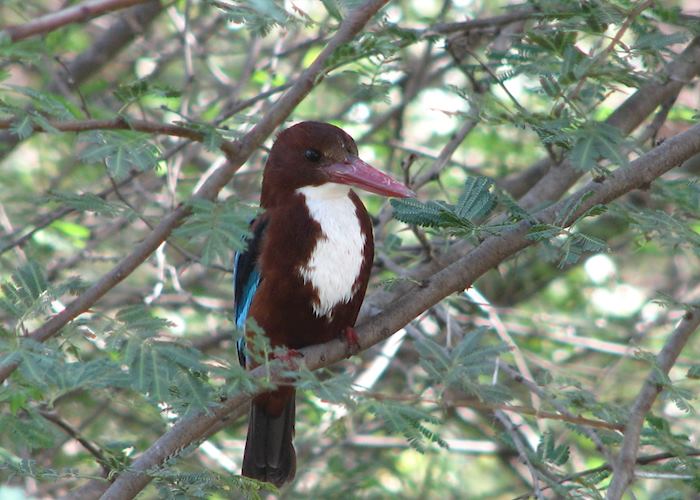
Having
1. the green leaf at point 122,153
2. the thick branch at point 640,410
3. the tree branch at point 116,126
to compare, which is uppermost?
the tree branch at point 116,126

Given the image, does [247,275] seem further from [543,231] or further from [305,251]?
[543,231]

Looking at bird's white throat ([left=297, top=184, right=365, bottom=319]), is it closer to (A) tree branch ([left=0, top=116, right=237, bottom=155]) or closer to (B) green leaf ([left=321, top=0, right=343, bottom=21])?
(B) green leaf ([left=321, top=0, right=343, bottom=21])

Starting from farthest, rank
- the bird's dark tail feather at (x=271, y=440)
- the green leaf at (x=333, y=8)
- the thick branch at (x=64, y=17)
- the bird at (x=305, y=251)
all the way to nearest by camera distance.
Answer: the bird's dark tail feather at (x=271, y=440), the bird at (x=305, y=251), the green leaf at (x=333, y=8), the thick branch at (x=64, y=17)

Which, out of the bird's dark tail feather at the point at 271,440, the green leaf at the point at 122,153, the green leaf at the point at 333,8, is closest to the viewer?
the green leaf at the point at 122,153

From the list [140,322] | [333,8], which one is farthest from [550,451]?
[333,8]

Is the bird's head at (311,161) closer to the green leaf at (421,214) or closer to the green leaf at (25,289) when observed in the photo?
the green leaf at (421,214)

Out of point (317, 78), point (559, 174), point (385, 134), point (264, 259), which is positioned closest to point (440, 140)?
point (385, 134)

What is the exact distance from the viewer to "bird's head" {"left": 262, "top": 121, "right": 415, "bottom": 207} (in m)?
3.10

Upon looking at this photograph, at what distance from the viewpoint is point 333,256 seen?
299cm

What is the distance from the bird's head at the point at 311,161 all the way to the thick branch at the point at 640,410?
1.02 metres

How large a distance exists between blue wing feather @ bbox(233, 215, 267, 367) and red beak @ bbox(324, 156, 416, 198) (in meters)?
0.26

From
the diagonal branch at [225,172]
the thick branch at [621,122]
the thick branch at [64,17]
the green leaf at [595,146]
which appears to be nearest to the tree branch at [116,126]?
the diagonal branch at [225,172]

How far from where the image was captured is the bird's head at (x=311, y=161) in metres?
3.10

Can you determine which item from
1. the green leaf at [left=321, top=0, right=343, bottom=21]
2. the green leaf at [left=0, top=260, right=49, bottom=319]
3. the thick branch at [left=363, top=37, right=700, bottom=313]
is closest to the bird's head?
the thick branch at [left=363, top=37, right=700, bottom=313]
